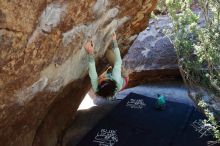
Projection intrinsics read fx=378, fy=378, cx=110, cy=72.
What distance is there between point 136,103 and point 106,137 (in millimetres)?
1234

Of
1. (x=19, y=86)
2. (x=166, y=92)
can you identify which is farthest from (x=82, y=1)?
(x=166, y=92)

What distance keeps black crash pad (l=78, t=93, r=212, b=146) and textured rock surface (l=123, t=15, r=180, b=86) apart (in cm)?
93

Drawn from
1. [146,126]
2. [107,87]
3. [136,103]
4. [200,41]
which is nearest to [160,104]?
[136,103]

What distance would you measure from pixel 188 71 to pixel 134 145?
1.31 meters

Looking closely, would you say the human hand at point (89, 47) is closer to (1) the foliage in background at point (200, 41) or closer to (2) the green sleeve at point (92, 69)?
(2) the green sleeve at point (92, 69)

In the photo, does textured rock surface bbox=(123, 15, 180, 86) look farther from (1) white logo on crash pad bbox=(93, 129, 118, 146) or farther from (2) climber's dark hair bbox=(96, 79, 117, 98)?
(2) climber's dark hair bbox=(96, 79, 117, 98)

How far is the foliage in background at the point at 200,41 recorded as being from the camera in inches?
183

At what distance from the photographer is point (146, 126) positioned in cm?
591

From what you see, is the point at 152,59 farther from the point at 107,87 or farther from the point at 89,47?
the point at 89,47

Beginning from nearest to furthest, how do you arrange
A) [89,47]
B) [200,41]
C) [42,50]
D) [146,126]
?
[42,50] < [89,47] < [200,41] < [146,126]

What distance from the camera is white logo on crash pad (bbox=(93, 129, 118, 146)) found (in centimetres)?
552

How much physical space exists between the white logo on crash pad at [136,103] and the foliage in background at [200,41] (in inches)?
44.5

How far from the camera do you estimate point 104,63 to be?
212 inches

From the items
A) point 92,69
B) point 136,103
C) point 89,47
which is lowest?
point 136,103
